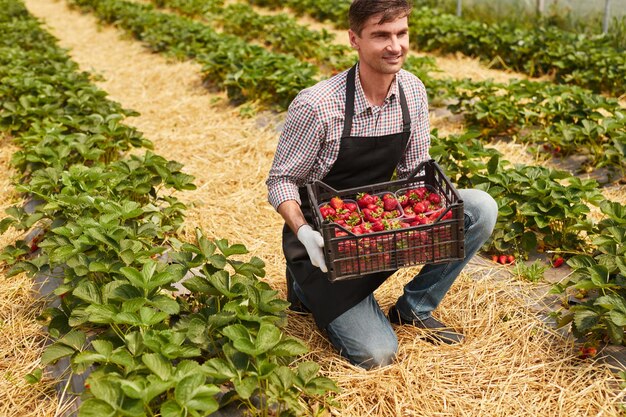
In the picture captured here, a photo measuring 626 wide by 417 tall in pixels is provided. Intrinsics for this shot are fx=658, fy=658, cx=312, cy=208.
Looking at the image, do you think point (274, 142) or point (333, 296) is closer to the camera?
point (333, 296)

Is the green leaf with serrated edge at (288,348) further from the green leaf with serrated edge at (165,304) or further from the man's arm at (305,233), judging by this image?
the green leaf with serrated edge at (165,304)

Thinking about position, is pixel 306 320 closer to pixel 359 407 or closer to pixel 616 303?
pixel 359 407

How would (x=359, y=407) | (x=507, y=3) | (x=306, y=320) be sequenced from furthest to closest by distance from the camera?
(x=507, y=3) → (x=306, y=320) → (x=359, y=407)

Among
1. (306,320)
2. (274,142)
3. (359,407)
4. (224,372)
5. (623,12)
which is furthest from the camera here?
(623,12)

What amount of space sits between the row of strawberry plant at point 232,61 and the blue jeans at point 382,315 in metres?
3.57

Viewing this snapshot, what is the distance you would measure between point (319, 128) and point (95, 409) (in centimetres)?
142

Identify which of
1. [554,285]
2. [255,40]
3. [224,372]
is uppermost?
[224,372]

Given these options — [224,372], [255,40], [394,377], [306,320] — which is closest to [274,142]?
[306,320]

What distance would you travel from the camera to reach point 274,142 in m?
5.88

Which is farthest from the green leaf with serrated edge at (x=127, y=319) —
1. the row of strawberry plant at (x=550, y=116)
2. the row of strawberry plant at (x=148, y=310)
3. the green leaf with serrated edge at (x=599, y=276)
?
the row of strawberry plant at (x=550, y=116)

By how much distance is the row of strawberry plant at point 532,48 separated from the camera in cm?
709

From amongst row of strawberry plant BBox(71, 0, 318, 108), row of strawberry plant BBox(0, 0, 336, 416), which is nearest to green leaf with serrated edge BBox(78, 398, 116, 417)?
row of strawberry plant BBox(0, 0, 336, 416)

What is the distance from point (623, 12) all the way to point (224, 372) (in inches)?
323

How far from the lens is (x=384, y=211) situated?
265 centimetres
